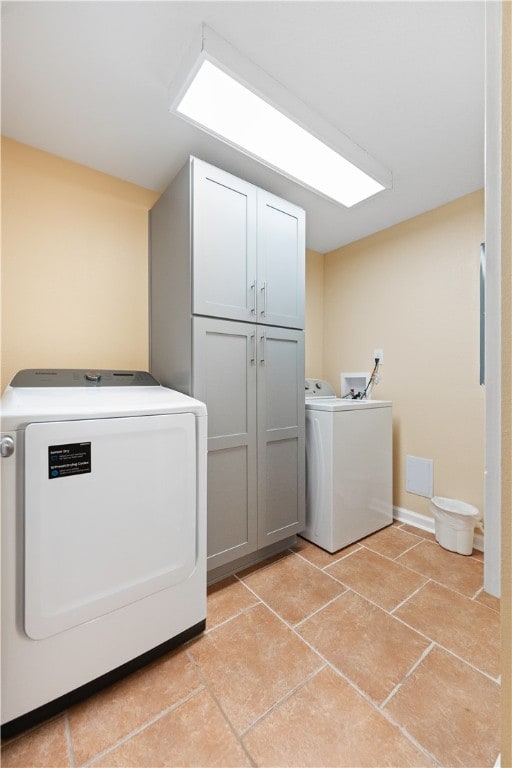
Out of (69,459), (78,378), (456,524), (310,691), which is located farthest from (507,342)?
(456,524)

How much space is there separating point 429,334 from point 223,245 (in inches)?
63.7

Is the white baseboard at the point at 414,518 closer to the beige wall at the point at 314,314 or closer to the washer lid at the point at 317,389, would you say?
the washer lid at the point at 317,389

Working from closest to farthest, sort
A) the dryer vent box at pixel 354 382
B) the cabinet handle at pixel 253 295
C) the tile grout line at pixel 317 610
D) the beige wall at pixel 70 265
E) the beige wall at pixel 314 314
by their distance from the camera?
the tile grout line at pixel 317 610
the beige wall at pixel 70 265
the cabinet handle at pixel 253 295
the dryer vent box at pixel 354 382
the beige wall at pixel 314 314

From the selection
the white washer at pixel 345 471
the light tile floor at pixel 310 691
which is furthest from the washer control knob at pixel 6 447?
the white washer at pixel 345 471

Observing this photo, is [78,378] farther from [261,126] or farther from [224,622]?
[261,126]

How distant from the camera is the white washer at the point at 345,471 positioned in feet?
6.31

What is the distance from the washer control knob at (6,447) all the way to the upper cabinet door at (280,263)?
1.24 metres

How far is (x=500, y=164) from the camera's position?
54 centimetres

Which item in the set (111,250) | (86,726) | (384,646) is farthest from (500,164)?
(111,250)

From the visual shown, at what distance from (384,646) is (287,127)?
7.55 feet

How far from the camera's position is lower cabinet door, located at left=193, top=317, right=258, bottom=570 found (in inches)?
60.9

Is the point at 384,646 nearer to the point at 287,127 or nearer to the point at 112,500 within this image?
the point at 112,500

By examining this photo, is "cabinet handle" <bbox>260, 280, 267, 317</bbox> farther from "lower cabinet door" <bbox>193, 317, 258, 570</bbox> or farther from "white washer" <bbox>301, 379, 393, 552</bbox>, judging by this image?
"white washer" <bbox>301, 379, 393, 552</bbox>

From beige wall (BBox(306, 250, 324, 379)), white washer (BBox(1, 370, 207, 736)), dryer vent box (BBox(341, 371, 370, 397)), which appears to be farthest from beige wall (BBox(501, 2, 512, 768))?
beige wall (BBox(306, 250, 324, 379))
